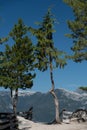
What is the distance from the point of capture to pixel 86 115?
39000 millimetres

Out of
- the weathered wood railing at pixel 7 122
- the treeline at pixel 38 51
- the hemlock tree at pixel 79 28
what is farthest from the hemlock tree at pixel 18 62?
the weathered wood railing at pixel 7 122

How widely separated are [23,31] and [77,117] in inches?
818

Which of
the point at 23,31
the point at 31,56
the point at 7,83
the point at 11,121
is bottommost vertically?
the point at 11,121

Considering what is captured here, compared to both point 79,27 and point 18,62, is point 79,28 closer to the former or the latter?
point 79,27

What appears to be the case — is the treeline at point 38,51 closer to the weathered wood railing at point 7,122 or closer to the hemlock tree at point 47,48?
A: the hemlock tree at point 47,48

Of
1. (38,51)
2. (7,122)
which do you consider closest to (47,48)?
(38,51)

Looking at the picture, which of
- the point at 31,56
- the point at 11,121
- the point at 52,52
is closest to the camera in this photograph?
the point at 11,121

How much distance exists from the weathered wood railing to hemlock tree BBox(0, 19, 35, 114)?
27643 millimetres

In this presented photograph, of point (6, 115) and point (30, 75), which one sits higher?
point (30, 75)

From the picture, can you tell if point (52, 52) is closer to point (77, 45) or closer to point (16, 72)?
point (77, 45)

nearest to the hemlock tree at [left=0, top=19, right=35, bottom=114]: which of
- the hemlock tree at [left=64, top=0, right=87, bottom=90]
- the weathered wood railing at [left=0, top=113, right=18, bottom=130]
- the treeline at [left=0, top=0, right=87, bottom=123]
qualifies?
the treeline at [left=0, top=0, right=87, bottom=123]

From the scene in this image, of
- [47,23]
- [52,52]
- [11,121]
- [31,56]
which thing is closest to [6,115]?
[11,121]

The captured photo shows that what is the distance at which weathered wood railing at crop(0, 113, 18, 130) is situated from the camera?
23.2 metres

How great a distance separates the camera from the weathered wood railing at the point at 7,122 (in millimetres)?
23237
